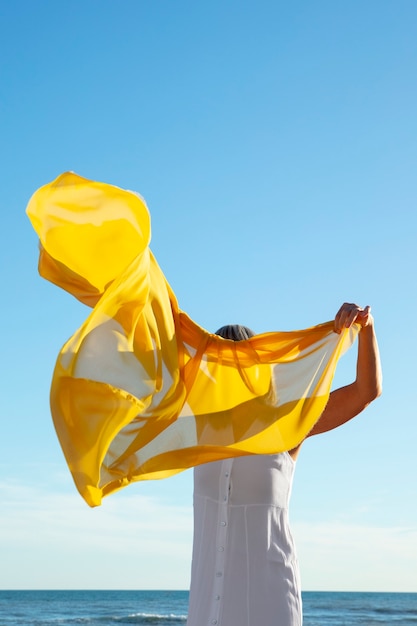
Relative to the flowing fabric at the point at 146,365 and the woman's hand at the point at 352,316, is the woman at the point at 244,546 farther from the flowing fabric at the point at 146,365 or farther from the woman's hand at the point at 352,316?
the woman's hand at the point at 352,316

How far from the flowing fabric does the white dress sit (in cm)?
10

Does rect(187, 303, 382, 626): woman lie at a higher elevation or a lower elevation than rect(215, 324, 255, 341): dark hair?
lower

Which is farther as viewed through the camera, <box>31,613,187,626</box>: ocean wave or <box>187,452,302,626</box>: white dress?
<box>31,613,187,626</box>: ocean wave

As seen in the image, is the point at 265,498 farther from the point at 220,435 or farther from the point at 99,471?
the point at 99,471

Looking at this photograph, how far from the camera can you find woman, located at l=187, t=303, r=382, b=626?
2.72m

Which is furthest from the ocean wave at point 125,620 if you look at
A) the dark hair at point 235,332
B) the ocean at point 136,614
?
the dark hair at point 235,332

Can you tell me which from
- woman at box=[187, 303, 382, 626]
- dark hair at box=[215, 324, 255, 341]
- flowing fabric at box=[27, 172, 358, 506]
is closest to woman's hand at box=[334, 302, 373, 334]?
flowing fabric at box=[27, 172, 358, 506]

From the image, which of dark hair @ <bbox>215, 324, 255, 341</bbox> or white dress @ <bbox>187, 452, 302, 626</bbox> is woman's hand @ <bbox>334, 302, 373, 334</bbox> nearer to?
dark hair @ <bbox>215, 324, 255, 341</bbox>

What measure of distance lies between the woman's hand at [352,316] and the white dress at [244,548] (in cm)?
58

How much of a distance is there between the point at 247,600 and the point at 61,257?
1325 mm

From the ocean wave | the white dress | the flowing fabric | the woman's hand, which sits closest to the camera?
the flowing fabric

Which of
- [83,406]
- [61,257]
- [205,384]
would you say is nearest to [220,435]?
[205,384]

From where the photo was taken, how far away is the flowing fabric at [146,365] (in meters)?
2.57

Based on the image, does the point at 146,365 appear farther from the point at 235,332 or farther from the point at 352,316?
the point at 352,316
